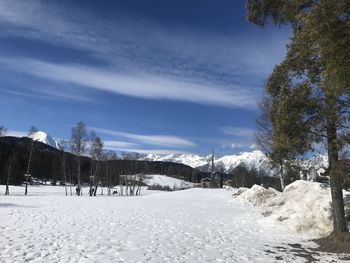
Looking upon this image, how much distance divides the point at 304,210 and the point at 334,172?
5.60 m

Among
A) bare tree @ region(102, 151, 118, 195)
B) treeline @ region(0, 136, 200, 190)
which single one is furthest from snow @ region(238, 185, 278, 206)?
bare tree @ region(102, 151, 118, 195)

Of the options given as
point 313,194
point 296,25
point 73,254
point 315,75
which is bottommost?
point 73,254

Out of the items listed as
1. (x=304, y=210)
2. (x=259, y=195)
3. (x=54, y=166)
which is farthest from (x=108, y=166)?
(x=304, y=210)

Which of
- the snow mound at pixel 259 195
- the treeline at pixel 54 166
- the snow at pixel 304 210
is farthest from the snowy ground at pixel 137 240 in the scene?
the treeline at pixel 54 166

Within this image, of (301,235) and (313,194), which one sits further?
(313,194)

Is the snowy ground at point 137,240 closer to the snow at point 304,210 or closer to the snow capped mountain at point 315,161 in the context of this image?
the snow at point 304,210

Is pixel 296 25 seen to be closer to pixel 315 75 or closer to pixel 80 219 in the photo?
pixel 315 75

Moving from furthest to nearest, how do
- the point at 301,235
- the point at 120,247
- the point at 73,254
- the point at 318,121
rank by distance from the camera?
1. the point at 301,235
2. the point at 318,121
3. the point at 120,247
4. the point at 73,254

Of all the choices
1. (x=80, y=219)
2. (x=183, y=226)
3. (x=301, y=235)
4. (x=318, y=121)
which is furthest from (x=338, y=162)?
(x=80, y=219)

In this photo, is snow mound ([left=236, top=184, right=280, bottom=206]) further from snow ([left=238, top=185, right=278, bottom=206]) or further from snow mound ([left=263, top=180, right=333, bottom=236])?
snow mound ([left=263, top=180, right=333, bottom=236])

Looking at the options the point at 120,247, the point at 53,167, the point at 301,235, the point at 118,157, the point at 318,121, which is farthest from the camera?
the point at 53,167

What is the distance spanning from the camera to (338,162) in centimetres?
1264

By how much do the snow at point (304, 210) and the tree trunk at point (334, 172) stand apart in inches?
55.4

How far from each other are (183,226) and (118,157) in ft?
270
